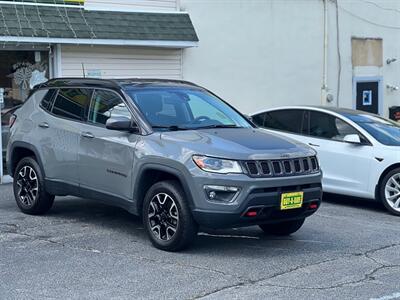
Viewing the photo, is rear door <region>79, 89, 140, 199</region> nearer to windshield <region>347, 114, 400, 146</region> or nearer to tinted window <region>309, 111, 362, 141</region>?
tinted window <region>309, 111, 362, 141</region>

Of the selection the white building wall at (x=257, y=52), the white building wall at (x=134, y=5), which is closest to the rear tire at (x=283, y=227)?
the white building wall at (x=134, y=5)

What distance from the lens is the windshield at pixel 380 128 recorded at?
412 inches

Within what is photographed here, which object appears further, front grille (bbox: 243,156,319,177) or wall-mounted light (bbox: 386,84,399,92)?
wall-mounted light (bbox: 386,84,399,92)

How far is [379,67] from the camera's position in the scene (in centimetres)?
1931

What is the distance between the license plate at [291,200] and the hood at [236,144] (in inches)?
15.6

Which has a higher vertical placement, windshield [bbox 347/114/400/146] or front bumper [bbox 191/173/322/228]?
windshield [bbox 347/114/400/146]

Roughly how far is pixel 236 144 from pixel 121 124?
130 cm

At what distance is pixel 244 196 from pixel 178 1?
8548 millimetres

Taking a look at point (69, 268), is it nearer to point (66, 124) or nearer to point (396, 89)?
point (66, 124)

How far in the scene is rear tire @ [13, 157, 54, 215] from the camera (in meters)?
8.98

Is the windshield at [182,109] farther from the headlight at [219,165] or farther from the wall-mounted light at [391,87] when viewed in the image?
the wall-mounted light at [391,87]

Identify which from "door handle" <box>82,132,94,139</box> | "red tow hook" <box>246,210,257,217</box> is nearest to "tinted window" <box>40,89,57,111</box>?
"door handle" <box>82,132,94,139</box>

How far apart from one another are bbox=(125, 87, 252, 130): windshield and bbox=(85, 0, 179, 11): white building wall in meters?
5.42

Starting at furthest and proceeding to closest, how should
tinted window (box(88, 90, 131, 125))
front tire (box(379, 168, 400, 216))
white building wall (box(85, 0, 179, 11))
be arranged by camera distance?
1. white building wall (box(85, 0, 179, 11))
2. front tire (box(379, 168, 400, 216))
3. tinted window (box(88, 90, 131, 125))
